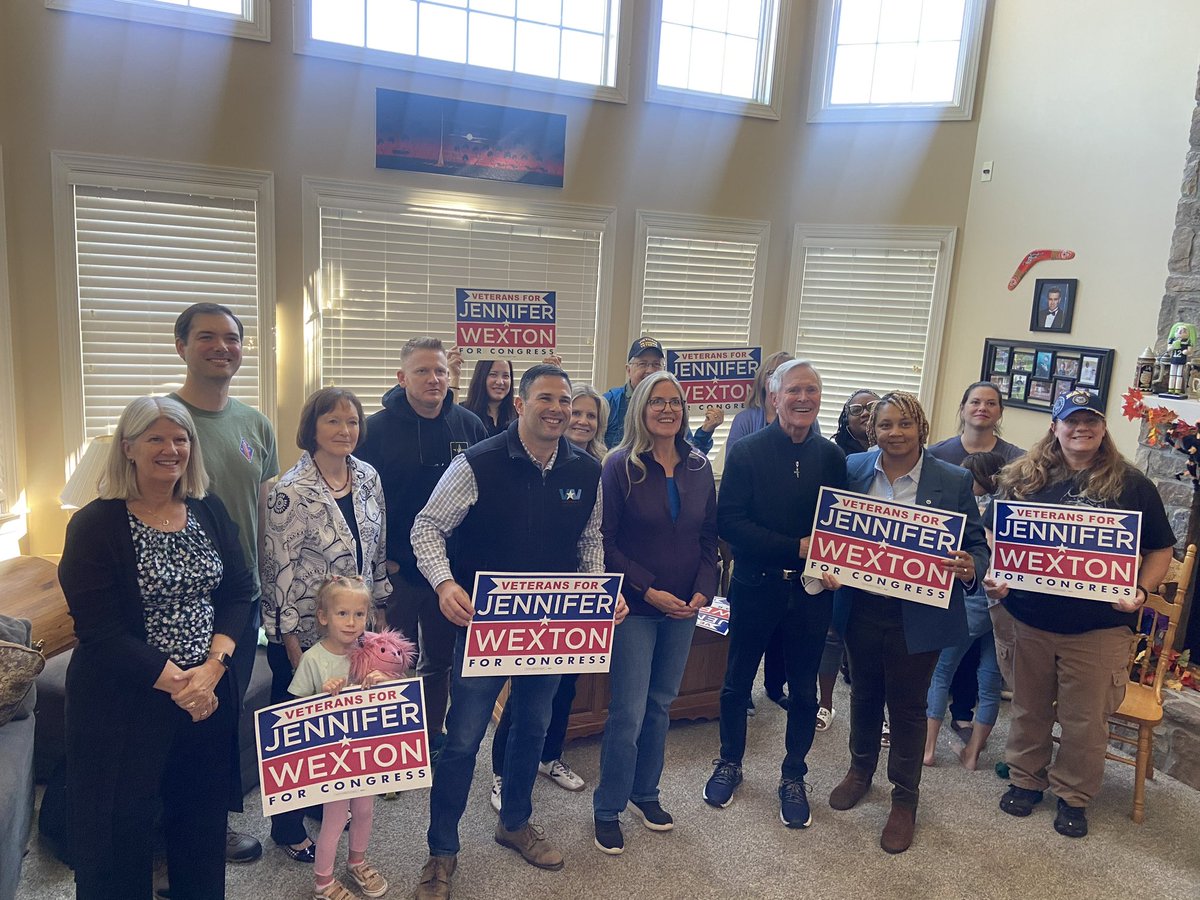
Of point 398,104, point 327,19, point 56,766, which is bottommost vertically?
point 56,766

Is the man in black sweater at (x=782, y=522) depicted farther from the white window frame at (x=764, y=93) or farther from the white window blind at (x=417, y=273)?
the white window frame at (x=764, y=93)

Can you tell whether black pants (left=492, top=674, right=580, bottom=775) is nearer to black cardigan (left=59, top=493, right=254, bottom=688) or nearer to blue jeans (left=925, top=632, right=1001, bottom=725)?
black cardigan (left=59, top=493, right=254, bottom=688)

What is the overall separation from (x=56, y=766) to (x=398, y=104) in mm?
3923

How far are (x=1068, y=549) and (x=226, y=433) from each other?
116 inches

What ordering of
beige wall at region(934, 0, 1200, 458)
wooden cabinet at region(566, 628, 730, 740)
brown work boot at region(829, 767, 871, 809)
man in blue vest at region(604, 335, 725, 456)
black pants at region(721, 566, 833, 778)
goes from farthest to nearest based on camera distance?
beige wall at region(934, 0, 1200, 458)
man in blue vest at region(604, 335, 725, 456)
wooden cabinet at region(566, 628, 730, 740)
brown work boot at region(829, 767, 871, 809)
black pants at region(721, 566, 833, 778)

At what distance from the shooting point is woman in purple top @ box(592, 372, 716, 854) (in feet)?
8.60

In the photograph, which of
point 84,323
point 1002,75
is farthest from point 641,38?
point 84,323

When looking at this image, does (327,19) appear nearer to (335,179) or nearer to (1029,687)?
(335,179)

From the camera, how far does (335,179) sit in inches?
190

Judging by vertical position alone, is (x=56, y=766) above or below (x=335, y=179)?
A: below

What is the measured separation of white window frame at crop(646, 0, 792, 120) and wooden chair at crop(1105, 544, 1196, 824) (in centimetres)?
400

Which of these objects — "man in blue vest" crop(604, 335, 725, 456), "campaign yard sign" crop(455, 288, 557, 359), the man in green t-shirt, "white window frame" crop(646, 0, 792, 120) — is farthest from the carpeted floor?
"white window frame" crop(646, 0, 792, 120)

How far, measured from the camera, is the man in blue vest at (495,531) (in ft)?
7.77

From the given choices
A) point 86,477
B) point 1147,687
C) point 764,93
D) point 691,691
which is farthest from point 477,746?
point 764,93
